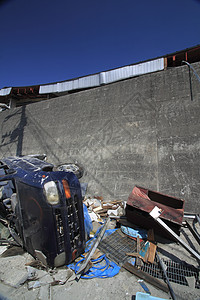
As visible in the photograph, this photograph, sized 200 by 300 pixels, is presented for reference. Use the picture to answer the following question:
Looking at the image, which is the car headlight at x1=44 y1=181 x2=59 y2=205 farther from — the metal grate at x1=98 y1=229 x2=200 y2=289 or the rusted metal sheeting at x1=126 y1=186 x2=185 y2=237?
the rusted metal sheeting at x1=126 y1=186 x2=185 y2=237

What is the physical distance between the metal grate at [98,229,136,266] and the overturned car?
0.56 meters

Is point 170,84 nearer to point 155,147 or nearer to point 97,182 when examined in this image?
point 155,147

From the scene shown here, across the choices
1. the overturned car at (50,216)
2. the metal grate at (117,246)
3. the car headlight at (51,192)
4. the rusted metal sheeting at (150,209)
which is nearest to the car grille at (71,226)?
the overturned car at (50,216)

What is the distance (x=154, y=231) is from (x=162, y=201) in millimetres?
783

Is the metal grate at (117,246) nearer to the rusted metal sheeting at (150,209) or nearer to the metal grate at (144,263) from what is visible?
the metal grate at (144,263)

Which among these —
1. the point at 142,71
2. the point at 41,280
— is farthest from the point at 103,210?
the point at 142,71

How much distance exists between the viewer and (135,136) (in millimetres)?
6199

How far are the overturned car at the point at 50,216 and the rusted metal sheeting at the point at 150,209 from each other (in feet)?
4.68

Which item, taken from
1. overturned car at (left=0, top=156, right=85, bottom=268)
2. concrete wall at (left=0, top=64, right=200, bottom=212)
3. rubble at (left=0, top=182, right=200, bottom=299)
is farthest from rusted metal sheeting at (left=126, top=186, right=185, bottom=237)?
overturned car at (left=0, top=156, right=85, bottom=268)

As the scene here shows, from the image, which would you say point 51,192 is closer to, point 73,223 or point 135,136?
point 73,223

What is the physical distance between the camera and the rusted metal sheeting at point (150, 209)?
131 inches

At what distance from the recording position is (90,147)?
705 centimetres

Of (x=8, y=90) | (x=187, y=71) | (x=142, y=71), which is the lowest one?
(x=187, y=71)

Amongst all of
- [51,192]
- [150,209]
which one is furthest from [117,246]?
[51,192]
